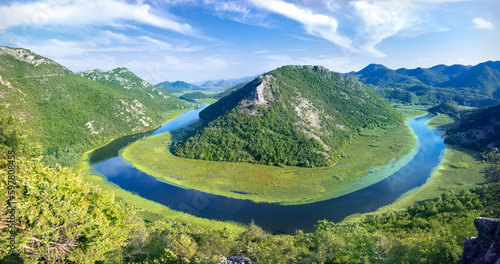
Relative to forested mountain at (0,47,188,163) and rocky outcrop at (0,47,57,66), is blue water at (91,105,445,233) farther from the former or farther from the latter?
rocky outcrop at (0,47,57,66)

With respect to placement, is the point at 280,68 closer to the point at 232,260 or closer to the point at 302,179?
the point at 302,179

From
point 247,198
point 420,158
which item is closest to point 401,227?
point 247,198

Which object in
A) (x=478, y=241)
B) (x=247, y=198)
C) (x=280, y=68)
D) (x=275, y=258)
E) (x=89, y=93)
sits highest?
(x=280, y=68)

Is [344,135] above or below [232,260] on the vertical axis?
above

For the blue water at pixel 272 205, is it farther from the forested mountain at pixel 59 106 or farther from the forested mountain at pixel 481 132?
the forested mountain at pixel 481 132

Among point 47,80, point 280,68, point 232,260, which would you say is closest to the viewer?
point 232,260

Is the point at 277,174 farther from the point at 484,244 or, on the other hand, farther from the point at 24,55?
the point at 24,55

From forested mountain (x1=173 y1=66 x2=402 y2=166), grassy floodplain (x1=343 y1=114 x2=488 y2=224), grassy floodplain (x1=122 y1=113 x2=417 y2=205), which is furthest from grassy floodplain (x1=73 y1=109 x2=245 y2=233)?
forested mountain (x1=173 y1=66 x2=402 y2=166)
